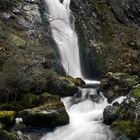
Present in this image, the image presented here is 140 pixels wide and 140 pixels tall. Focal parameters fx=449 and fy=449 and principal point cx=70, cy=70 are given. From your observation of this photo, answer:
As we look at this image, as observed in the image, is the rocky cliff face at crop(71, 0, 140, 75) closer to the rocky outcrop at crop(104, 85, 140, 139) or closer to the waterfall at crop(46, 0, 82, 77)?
the waterfall at crop(46, 0, 82, 77)

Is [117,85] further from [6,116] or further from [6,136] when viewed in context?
[6,136]

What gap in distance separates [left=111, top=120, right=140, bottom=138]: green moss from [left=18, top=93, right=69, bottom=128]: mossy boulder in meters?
2.40

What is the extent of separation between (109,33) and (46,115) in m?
15.9

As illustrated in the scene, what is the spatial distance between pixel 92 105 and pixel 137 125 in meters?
4.82

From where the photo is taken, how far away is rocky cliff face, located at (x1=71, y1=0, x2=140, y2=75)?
31766 mm

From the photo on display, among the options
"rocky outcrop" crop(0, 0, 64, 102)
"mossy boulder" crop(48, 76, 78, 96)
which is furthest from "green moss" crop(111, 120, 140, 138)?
"rocky outcrop" crop(0, 0, 64, 102)

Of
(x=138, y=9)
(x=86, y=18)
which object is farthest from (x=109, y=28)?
Answer: (x=138, y=9)


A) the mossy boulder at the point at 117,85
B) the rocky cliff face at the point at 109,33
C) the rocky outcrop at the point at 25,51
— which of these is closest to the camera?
the rocky outcrop at the point at 25,51

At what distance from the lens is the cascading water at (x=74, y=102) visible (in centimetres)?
1916

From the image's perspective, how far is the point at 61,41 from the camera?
99.4ft

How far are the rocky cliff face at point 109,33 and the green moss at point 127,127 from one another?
39.6ft

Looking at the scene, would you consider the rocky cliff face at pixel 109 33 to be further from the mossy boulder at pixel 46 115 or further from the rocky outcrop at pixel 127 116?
the mossy boulder at pixel 46 115

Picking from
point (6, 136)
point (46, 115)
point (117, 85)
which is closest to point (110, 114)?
point (46, 115)

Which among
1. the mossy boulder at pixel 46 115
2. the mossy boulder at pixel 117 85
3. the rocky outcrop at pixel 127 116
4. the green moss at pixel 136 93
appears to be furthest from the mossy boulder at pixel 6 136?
the mossy boulder at pixel 117 85
